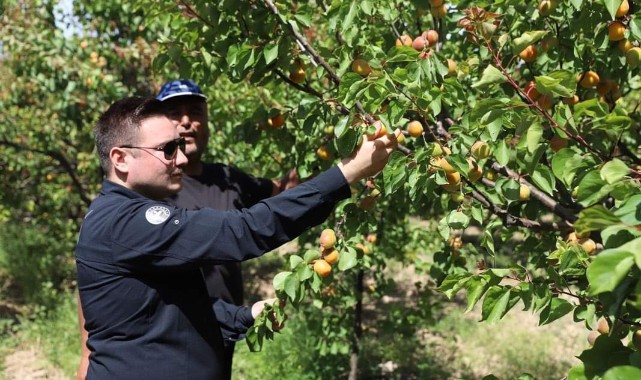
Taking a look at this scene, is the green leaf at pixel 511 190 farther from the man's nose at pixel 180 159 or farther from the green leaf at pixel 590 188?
the man's nose at pixel 180 159

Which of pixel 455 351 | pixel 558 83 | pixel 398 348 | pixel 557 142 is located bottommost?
pixel 455 351

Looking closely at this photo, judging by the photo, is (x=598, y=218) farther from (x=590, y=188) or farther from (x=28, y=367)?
(x=28, y=367)

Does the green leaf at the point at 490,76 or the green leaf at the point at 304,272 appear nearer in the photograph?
the green leaf at the point at 490,76

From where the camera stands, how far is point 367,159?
1.75 meters

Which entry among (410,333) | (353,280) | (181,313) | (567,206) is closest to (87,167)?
(353,280)

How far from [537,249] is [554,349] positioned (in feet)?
11.4

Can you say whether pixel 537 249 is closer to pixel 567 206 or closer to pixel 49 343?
pixel 567 206

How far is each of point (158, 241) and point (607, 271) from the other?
119cm

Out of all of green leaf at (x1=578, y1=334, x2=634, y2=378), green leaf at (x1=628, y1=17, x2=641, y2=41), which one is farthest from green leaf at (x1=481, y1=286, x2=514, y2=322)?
green leaf at (x1=628, y1=17, x2=641, y2=41)

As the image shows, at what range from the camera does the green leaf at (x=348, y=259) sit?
182cm

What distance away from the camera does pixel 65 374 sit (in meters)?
5.18

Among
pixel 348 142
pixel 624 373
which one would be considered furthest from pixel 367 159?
pixel 624 373

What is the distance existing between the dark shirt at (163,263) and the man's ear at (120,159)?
6cm

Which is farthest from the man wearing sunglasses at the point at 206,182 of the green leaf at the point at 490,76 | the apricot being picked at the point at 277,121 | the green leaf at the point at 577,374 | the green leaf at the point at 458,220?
the green leaf at the point at 577,374
